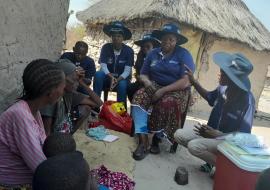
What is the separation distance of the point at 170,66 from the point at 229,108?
3.60ft

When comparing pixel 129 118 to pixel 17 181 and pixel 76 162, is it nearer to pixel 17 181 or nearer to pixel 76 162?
pixel 17 181

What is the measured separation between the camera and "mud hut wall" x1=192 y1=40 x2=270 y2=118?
36.0ft

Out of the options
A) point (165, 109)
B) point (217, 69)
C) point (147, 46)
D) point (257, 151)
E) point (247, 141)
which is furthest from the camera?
point (217, 69)

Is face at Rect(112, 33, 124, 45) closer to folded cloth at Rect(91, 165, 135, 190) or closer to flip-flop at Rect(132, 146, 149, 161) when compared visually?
flip-flop at Rect(132, 146, 149, 161)

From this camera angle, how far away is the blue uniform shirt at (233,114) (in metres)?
3.75

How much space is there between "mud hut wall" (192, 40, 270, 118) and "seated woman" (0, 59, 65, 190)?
870 cm

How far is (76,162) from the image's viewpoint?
6.22 ft

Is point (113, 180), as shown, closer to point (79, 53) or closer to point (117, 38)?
point (79, 53)

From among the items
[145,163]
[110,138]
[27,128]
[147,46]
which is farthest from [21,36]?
[147,46]

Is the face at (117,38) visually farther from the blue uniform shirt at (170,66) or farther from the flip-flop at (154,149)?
the flip-flop at (154,149)

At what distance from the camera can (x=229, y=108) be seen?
3953 mm

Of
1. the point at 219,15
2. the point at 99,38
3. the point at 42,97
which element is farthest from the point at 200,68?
the point at 42,97

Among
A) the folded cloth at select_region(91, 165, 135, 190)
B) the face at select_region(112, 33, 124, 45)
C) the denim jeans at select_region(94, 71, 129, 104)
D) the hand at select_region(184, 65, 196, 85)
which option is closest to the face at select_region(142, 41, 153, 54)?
the face at select_region(112, 33, 124, 45)

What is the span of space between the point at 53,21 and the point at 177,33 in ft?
5.20
